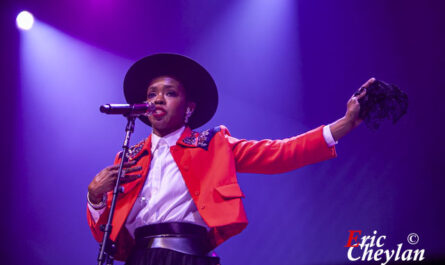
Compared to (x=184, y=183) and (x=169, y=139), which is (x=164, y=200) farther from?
(x=169, y=139)

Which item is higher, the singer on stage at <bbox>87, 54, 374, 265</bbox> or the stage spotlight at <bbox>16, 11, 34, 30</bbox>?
the stage spotlight at <bbox>16, 11, 34, 30</bbox>

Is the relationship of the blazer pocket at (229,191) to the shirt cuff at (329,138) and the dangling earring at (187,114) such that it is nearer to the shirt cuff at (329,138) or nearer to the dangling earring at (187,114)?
the shirt cuff at (329,138)

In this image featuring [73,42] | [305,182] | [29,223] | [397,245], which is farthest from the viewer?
[73,42]

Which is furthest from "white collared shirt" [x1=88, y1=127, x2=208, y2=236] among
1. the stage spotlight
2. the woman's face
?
the stage spotlight

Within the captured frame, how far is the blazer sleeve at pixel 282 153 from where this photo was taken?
1911 millimetres

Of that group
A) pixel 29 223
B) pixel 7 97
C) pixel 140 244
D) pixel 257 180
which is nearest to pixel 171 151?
pixel 140 244

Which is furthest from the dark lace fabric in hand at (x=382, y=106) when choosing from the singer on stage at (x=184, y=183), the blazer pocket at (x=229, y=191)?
the blazer pocket at (x=229, y=191)

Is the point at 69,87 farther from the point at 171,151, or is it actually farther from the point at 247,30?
the point at 171,151

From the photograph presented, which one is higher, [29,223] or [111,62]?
[111,62]

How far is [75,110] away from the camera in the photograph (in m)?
3.75

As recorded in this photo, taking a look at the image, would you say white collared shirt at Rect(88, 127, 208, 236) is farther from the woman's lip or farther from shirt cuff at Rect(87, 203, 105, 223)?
the woman's lip

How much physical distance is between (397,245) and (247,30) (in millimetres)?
2253

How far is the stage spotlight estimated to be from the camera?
418 centimetres

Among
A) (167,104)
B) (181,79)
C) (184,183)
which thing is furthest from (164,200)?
(181,79)
